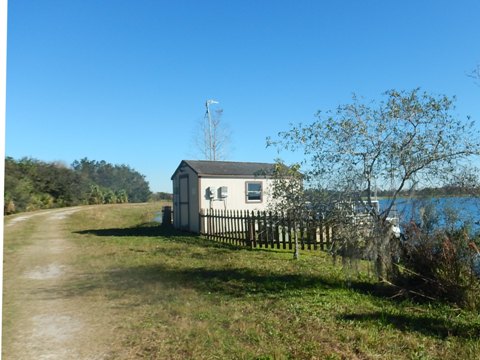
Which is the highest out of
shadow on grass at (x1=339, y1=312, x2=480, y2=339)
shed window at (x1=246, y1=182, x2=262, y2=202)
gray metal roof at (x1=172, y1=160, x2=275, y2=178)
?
gray metal roof at (x1=172, y1=160, x2=275, y2=178)

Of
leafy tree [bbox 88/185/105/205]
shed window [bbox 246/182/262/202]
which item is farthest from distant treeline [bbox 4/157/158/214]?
shed window [bbox 246/182/262/202]

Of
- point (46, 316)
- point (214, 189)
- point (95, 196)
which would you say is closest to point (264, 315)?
point (46, 316)

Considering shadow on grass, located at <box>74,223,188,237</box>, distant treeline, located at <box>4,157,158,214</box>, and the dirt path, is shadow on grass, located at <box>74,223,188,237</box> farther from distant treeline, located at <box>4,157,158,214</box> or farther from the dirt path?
distant treeline, located at <box>4,157,158,214</box>

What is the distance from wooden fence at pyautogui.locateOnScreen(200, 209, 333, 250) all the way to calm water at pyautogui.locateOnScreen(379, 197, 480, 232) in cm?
294

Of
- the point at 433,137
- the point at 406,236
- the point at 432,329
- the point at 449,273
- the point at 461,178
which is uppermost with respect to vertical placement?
the point at 433,137

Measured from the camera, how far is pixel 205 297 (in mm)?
7008

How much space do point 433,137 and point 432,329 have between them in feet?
10.5

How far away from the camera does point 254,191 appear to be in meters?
20.5

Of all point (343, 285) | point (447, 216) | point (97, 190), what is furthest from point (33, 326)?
point (97, 190)

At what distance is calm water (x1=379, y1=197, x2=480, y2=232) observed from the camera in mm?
6652

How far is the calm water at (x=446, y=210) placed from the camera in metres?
6.65

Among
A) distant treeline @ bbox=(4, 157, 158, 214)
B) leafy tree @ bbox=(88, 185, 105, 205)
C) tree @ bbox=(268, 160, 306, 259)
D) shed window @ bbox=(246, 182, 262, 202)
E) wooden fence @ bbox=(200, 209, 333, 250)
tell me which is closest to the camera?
tree @ bbox=(268, 160, 306, 259)

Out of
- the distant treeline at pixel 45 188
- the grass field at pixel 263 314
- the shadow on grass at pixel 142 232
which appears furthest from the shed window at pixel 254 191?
the distant treeline at pixel 45 188

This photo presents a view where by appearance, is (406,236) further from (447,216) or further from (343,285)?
(343,285)
